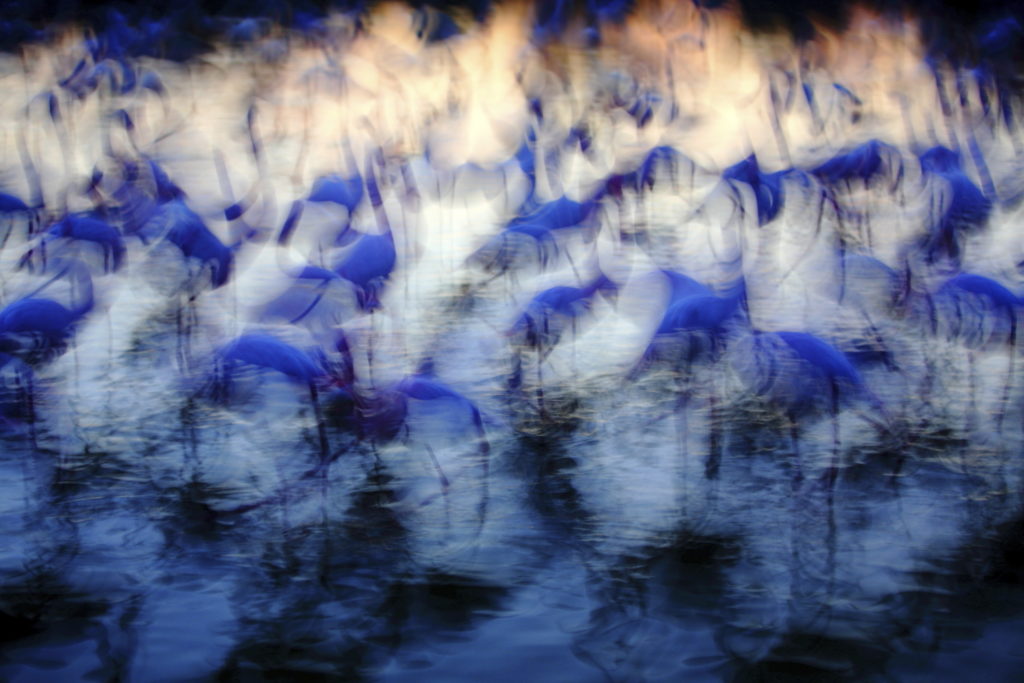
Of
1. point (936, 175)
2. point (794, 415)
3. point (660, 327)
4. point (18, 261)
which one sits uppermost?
point (936, 175)

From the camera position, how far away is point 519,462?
2.35 meters

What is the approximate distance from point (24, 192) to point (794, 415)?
3064mm

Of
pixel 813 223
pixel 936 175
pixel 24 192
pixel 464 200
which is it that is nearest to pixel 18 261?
pixel 24 192

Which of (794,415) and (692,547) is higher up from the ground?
(794,415)

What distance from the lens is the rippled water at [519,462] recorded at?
1.77m

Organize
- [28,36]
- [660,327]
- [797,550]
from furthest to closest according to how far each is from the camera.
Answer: [28,36] → [660,327] → [797,550]

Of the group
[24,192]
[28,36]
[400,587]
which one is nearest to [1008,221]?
[400,587]

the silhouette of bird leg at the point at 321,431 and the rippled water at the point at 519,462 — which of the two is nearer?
the rippled water at the point at 519,462

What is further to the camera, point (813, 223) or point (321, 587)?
point (813, 223)

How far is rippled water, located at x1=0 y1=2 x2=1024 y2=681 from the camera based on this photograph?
1766 millimetres

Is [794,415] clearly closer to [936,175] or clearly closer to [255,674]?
[255,674]

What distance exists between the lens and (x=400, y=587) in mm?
1913

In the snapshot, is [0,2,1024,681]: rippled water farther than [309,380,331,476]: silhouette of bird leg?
No

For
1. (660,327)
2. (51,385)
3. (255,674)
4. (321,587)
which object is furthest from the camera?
→ (51,385)
